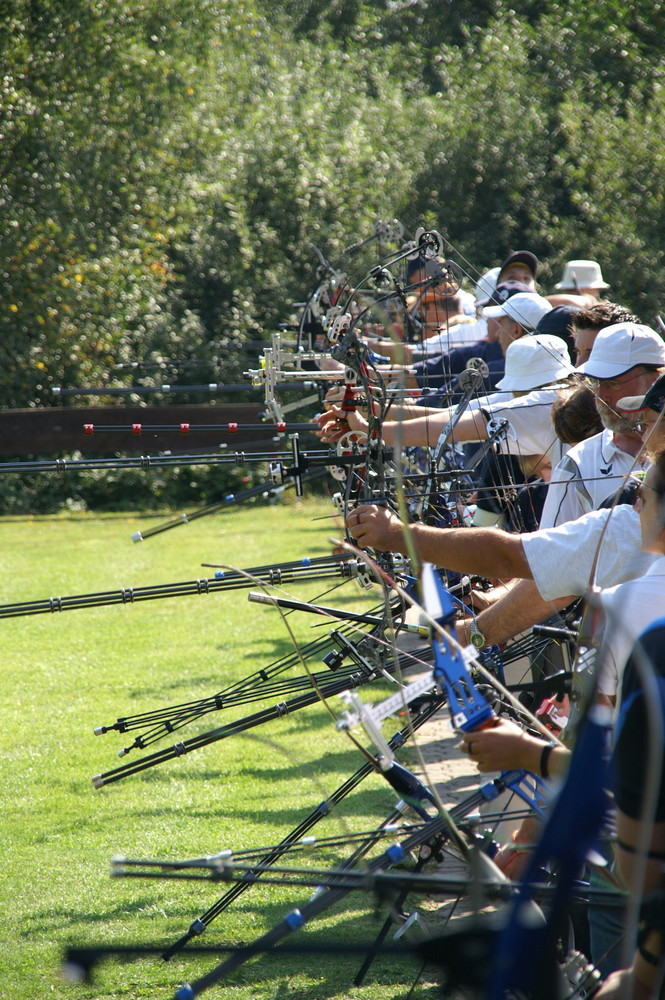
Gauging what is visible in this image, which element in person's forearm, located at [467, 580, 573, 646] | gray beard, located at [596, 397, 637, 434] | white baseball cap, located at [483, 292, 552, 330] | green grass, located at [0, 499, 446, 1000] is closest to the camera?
person's forearm, located at [467, 580, 573, 646]

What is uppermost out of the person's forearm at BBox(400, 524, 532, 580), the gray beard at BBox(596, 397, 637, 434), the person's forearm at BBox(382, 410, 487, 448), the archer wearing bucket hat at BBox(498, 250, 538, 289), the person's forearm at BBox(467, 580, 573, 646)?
the archer wearing bucket hat at BBox(498, 250, 538, 289)

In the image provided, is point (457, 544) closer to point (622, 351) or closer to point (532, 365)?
point (622, 351)

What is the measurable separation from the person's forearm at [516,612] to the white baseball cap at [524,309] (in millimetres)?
2615

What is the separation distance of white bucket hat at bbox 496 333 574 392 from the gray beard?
1.01 metres

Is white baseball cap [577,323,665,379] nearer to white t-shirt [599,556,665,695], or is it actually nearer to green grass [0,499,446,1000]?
white t-shirt [599,556,665,695]

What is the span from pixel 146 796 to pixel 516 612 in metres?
2.95

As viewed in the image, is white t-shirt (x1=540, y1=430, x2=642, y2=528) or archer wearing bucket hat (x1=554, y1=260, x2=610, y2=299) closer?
white t-shirt (x1=540, y1=430, x2=642, y2=528)

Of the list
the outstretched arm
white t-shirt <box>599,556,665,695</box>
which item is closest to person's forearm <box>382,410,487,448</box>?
the outstretched arm

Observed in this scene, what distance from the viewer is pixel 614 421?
→ 3178 millimetres

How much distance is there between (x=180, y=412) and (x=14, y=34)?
376 inches

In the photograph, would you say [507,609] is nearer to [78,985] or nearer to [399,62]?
[78,985]

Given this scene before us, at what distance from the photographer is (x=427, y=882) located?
1.59 metres

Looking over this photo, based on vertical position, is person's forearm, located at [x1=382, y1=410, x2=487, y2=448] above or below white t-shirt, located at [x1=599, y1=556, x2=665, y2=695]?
below

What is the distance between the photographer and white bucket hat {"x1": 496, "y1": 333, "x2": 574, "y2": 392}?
431 centimetres
